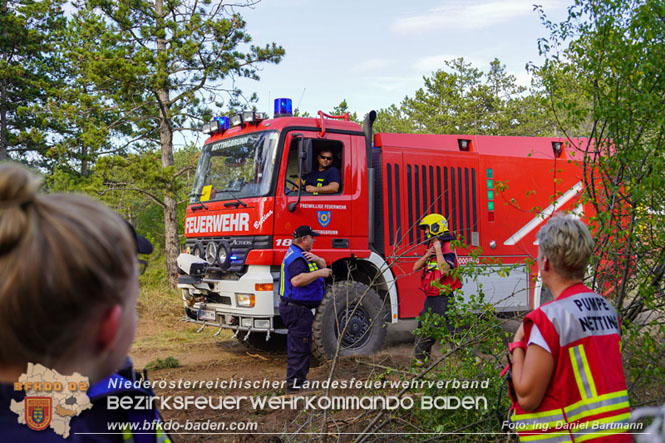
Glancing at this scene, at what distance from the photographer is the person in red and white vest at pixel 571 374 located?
6.91ft

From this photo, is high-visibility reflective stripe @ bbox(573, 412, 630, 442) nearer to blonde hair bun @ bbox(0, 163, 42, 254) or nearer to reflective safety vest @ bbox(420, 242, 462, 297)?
blonde hair bun @ bbox(0, 163, 42, 254)

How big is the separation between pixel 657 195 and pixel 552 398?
7.58ft

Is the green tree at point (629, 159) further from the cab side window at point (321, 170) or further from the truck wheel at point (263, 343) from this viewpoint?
the truck wheel at point (263, 343)

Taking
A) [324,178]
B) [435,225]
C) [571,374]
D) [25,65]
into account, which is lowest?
[571,374]

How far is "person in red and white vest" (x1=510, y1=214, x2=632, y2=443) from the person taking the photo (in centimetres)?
211

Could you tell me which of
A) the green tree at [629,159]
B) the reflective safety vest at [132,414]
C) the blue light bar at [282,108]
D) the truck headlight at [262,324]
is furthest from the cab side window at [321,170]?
the reflective safety vest at [132,414]

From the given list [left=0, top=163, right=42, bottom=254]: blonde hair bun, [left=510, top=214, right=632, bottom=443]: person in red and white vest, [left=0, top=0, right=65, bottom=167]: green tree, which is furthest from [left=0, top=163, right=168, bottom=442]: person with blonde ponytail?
[left=0, top=0, right=65, bottom=167]: green tree

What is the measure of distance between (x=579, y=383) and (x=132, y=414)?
5.35ft

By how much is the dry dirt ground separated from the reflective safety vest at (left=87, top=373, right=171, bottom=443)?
2.69 metres

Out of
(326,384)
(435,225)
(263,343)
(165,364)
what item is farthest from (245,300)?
(435,225)

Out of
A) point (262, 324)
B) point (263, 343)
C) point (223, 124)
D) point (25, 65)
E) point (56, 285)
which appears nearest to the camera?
point (56, 285)

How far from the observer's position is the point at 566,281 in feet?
7.47

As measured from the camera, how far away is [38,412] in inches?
47.4

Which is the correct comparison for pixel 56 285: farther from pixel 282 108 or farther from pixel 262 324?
pixel 282 108
